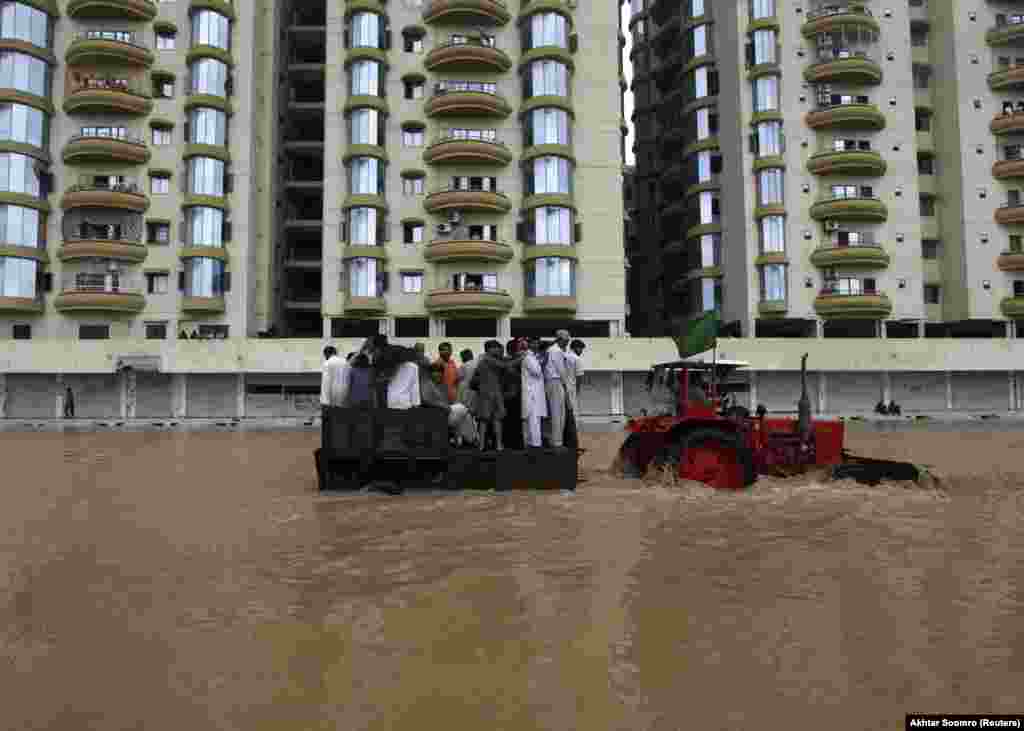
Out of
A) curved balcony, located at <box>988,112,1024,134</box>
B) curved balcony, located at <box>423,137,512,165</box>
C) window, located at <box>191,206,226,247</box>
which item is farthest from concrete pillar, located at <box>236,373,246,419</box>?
curved balcony, located at <box>988,112,1024,134</box>

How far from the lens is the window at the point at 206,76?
4247 cm

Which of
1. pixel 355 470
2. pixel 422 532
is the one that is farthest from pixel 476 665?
pixel 355 470

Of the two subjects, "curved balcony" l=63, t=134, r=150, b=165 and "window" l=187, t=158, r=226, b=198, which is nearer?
"curved balcony" l=63, t=134, r=150, b=165

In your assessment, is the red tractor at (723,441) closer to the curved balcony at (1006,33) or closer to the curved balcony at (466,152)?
the curved balcony at (466,152)

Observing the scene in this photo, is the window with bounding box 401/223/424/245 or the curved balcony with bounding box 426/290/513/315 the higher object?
the window with bounding box 401/223/424/245

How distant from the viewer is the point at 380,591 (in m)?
5.49

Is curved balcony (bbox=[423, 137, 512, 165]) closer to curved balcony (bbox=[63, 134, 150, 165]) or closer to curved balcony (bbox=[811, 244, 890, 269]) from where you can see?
curved balcony (bbox=[63, 134, 150, 165])

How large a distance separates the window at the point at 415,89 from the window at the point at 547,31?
268 inches

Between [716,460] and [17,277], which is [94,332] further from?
[716,460]

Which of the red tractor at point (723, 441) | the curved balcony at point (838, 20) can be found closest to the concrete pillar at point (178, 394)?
the red tractor at point (723, 441)

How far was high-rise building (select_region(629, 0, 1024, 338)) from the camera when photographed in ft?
142

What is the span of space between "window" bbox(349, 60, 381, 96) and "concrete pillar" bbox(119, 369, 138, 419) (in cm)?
2073

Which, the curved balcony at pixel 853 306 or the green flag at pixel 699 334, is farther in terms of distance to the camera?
the curved balcony at pixel 853 306

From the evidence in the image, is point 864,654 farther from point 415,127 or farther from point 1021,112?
point 1021,112
